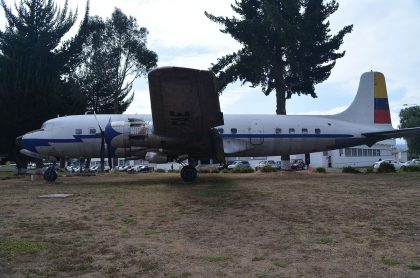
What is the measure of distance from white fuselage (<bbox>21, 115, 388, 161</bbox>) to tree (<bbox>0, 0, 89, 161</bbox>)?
891cm

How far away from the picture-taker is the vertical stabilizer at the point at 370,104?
968 inches

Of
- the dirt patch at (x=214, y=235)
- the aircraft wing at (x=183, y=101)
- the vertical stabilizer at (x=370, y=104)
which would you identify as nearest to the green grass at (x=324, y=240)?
the dirt patch at (x=214, y=235)

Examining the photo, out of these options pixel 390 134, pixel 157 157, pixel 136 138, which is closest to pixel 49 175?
pixel 136 138

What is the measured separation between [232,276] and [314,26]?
31717 millimetres

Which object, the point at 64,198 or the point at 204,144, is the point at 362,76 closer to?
the point at 204,144

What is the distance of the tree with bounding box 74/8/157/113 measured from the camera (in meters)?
45.3

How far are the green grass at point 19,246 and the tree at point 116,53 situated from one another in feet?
121

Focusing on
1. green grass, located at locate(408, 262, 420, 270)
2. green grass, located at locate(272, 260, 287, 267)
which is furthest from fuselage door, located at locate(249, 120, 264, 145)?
green grass, located at locate(408, 262, 420, 270)

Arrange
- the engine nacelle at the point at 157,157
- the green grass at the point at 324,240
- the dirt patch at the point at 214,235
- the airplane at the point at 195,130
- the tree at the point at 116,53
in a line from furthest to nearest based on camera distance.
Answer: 1. the tree at the point at 116,53
2. the engine nacelle at the point at 157,157
3. the airplane at the point at 195,130
4. the green grass at the point at 324,240
5. the dirt patch at the point at 214,235

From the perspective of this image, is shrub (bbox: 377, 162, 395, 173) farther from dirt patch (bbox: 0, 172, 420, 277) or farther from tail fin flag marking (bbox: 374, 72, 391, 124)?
dirt patch (bbox: 0, 172, 420, 277)

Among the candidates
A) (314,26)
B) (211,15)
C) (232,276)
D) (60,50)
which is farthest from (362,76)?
(60,50)

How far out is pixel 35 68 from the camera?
33.6 meters

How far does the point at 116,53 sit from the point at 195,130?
32.3 m

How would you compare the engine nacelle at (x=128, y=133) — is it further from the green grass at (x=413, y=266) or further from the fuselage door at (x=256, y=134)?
the green grass at (x=413, y=266)
